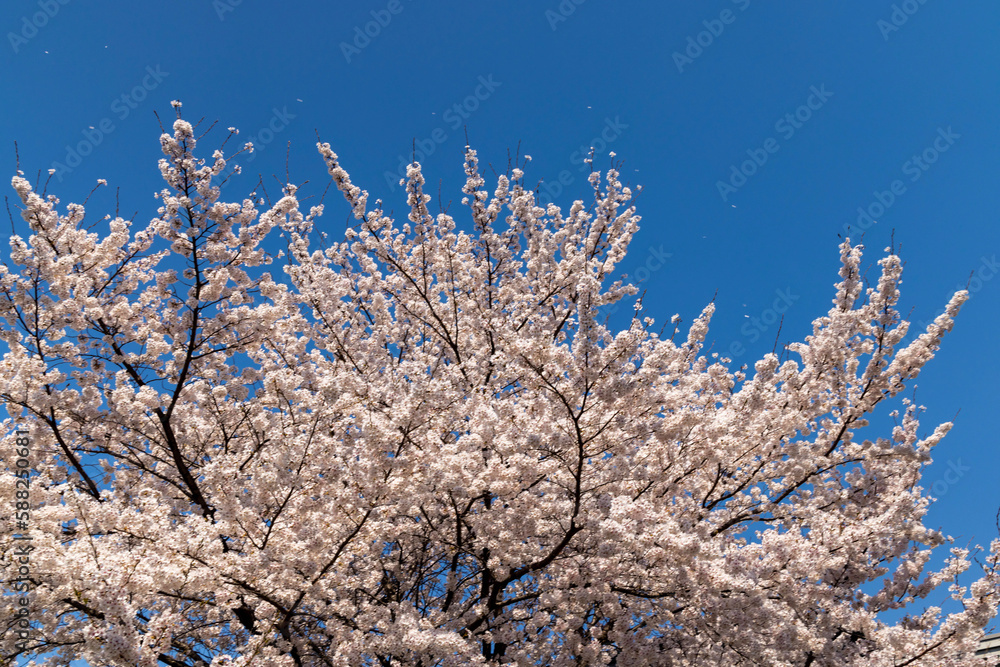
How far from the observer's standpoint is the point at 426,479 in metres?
6.66

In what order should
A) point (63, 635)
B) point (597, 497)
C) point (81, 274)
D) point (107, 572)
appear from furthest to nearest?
point (81, 274), point (597, 497), point (63, 635), point (107, 572)

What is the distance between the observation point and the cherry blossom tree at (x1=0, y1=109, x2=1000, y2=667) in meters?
6.27

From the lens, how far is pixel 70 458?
7.66 meters

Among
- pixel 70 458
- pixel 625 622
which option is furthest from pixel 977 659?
pixel 70 458

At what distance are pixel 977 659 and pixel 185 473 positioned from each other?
38.9ft

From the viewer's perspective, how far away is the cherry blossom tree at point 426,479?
6.27 meters

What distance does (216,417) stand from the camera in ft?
29.8

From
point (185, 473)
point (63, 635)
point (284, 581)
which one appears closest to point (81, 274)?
point (185, 473)

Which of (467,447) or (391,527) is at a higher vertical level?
(467,447)

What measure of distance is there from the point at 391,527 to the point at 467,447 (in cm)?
138

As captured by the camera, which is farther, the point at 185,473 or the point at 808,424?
the point at 808,424

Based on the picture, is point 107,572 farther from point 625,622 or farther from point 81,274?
point 625,622

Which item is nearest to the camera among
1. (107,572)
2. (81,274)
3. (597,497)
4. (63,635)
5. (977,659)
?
(107,572)

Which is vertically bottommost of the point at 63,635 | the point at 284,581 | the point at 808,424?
the point at 63,635
